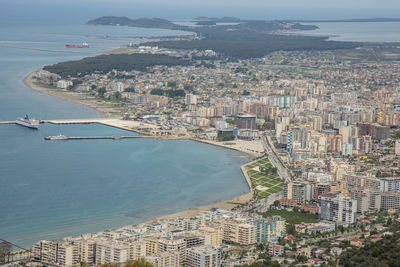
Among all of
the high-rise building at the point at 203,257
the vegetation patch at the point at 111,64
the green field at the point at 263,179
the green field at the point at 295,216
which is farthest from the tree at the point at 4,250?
the vegetation patch at the point at 111,64

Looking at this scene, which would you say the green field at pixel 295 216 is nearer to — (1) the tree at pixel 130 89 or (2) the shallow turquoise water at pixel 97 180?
(2) the shallow turquoise water at pixel 97 180

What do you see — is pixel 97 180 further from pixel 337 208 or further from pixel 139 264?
pixel 139 264

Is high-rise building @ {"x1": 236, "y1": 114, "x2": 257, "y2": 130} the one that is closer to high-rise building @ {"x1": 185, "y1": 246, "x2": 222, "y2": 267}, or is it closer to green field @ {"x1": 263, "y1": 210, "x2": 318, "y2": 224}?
green field @ {"x1": 263, "y1": 210, "x2": 318, "y2": 224}

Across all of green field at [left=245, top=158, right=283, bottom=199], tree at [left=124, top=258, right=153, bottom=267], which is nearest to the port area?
green field at [left=245, top=158, right=283, bottom=199]

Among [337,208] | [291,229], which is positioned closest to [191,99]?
[337,208]

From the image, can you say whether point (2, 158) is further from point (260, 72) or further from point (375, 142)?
point (260, 72)
